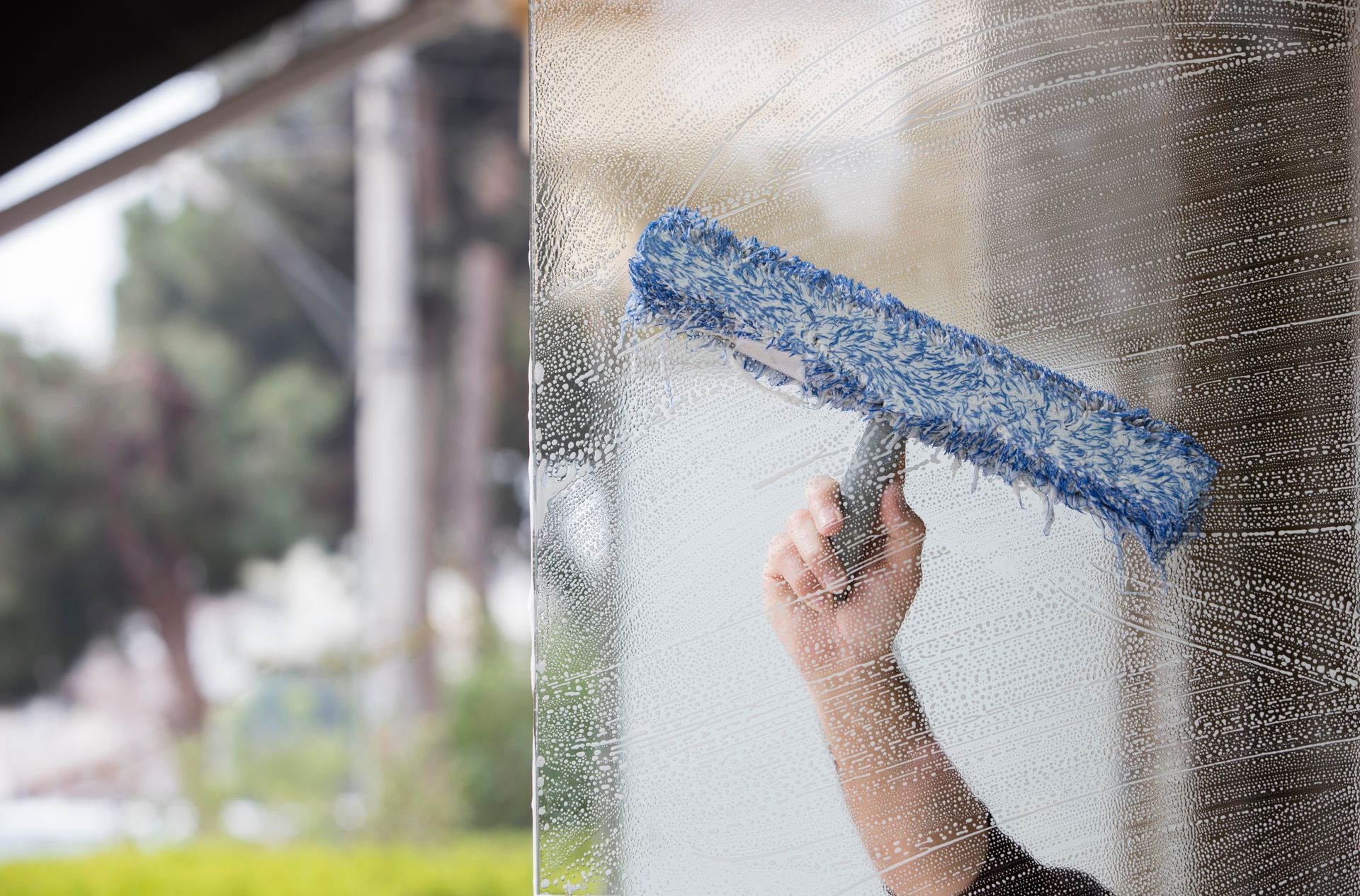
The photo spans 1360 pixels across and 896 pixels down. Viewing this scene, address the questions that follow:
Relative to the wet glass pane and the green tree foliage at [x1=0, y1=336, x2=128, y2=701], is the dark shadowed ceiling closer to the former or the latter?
the wet glass pane

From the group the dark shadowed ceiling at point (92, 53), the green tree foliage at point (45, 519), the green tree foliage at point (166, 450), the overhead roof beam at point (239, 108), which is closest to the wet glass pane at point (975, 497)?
the dark shadowed ceiling at point (92, 53)

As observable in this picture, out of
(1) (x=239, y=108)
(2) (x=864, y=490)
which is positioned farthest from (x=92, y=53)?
(2) (x=864, y=490)

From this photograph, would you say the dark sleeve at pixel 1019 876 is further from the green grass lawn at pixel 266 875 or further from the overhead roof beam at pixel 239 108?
the green grass lawn at pixel 266 875

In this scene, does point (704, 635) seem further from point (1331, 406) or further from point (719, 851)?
point (1331, 406)

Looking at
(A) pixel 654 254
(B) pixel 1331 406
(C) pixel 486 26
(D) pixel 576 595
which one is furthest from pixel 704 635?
(C) pixel 486 26

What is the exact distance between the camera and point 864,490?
443 millimetres

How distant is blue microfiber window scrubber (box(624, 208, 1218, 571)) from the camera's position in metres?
0.43

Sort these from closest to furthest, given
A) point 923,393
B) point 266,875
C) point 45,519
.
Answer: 1. point 923,393
2. point 266,875
3. point 45,519

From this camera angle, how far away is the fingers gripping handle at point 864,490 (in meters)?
0.44

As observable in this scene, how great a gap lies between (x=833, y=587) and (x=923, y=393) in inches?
3.4

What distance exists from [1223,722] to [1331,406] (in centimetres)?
14

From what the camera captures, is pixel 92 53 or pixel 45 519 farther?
pixel 45 519

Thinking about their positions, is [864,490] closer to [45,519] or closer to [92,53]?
[92,53]

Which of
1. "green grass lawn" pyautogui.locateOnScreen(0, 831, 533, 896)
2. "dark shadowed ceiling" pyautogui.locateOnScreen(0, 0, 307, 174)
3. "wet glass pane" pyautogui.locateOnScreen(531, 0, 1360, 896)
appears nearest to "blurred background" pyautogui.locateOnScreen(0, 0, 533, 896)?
"green grass lawn" pyautogui.locateOnScreen(0, 831, 533, 896)
